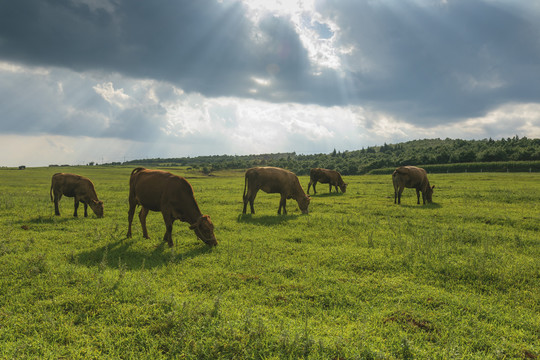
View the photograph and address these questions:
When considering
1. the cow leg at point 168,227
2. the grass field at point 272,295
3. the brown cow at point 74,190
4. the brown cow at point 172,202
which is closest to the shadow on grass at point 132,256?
the grass field at point 272,295

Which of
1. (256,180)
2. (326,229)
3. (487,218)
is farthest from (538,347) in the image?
(256,180)

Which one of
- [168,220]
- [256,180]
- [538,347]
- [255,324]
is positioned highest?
[256,180]

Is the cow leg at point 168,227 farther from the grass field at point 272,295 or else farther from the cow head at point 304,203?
the cow head at point 304,203

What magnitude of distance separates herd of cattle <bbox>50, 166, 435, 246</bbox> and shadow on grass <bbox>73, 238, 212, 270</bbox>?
0.56m

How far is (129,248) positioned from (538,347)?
35.6 ft

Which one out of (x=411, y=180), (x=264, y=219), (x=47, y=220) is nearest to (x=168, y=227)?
(x=264, y=219)

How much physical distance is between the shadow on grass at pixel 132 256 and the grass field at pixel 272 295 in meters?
0.07

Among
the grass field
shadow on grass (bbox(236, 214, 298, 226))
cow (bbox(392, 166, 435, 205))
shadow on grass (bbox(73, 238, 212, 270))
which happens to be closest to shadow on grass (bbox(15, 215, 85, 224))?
the grass field

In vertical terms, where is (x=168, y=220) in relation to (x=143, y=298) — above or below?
above

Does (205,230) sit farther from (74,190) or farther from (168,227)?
(74,190)

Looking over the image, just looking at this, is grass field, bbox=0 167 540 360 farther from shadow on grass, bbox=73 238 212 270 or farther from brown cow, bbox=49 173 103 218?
brown cow, bbox=49 173 103 218

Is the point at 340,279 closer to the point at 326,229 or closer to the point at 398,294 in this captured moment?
the point at 398,294

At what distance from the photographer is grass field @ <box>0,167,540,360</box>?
4.63m

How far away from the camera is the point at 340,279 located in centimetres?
729
